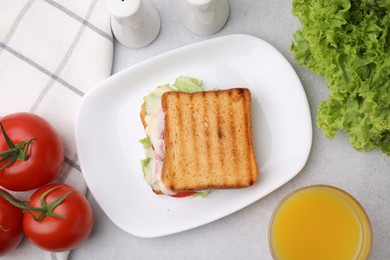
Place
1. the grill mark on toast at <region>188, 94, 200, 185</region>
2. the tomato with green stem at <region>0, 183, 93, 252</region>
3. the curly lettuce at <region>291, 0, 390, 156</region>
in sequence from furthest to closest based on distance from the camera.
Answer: the grill mark on toast at <region>188, 94, 200, 185</region>
the tomato with green stem at <region>0, 183, 93, 252</region>
the curly lettuce at <region>291, 0, 390, 156</region>

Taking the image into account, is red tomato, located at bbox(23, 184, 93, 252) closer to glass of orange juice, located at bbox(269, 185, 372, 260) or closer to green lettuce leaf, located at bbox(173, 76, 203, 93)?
green lettuce leaf, located at bbox(173, 76, 203, 93)

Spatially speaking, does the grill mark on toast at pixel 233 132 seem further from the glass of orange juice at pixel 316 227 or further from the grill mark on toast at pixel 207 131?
the glass of orange juice at pixel 316 227

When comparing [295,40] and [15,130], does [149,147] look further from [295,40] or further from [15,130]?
[295,40]

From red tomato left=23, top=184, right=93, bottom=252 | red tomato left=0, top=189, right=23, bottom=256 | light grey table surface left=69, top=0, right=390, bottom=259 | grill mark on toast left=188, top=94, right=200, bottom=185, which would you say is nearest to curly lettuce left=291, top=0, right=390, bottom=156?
light grey table surface left=69, top=0, right=390, bottom=259

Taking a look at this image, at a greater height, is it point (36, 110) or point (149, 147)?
point (36, 110)

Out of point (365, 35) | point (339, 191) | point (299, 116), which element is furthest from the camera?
point (299, 116)

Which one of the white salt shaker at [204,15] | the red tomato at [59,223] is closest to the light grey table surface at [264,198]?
the white salt shaker at [204,15]

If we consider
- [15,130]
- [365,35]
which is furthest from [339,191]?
[15,130]
